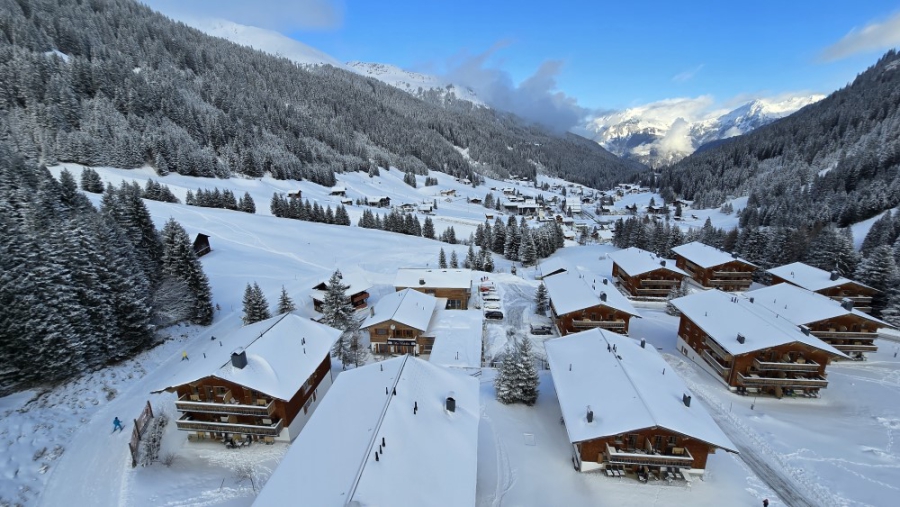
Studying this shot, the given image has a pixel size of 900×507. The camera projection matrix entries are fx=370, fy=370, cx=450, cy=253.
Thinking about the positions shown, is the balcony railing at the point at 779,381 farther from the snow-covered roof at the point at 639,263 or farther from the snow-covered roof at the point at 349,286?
the snow-covered roof at the point at 349,286

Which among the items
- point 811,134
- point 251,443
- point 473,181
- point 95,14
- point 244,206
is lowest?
point 251,443

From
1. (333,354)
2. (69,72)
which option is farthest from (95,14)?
(333,354)

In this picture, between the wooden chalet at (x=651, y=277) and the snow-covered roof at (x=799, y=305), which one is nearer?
the snow-covered roof at (x=799, y=305)

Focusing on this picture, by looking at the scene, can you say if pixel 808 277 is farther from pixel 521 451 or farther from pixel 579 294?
pixel 521 451

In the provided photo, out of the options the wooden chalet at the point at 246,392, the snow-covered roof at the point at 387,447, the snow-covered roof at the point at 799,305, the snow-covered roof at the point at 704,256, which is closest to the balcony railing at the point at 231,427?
the wooden chalet at the point at 246,392

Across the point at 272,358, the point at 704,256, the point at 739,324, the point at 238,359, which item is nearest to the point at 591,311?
the point at 739,324

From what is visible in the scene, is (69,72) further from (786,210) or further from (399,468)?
(786,210)

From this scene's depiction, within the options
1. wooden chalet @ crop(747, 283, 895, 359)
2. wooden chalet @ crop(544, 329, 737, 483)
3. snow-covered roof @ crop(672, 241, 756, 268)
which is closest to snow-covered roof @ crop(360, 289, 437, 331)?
wooden chalet @ crop(544, 329, 737, 483)
